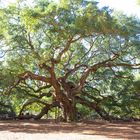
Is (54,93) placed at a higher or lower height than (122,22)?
lower

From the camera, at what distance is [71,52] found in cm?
1989

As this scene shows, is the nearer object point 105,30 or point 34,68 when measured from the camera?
point 105,30

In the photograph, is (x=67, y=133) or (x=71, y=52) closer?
(x=67, y=133)

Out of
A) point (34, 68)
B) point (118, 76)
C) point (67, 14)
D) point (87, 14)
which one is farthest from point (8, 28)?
→ point (118, 76)

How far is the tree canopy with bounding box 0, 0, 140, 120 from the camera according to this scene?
48.8ft

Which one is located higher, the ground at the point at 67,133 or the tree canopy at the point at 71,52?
the tree canopy at the point at 71,52

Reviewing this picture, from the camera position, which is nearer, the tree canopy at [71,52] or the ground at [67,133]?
the ground at [67,133]

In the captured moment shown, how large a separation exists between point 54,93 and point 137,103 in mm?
5780

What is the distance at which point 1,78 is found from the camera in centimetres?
1847

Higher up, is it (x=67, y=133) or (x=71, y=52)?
(x=71, y=52)

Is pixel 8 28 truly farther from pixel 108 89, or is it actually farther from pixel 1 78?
pixel 108 89

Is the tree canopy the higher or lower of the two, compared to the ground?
higher

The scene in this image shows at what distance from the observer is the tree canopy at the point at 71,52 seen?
14.9 m

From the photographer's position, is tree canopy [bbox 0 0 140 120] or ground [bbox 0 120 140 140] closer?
ground [bbox 0 120 140 140]
